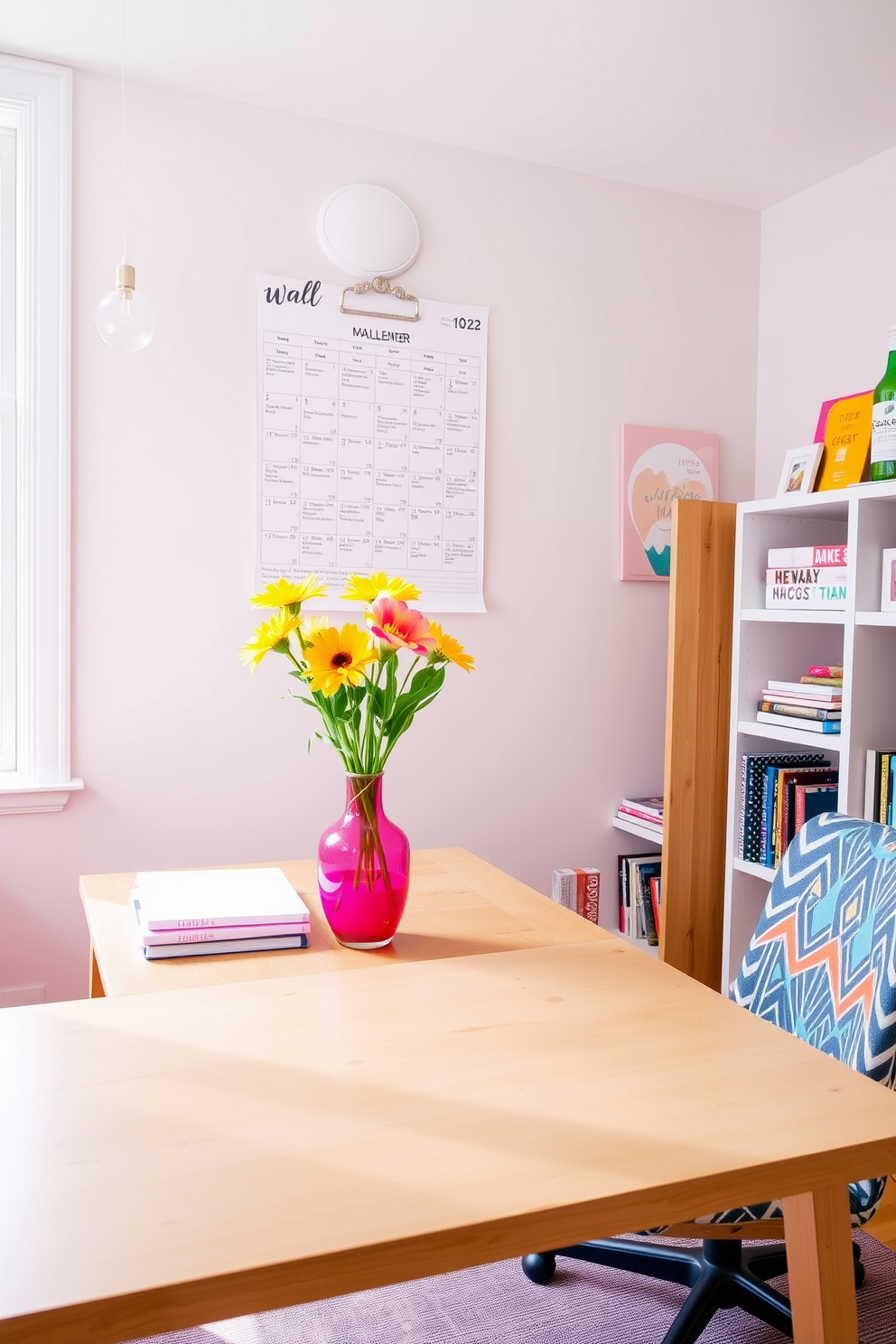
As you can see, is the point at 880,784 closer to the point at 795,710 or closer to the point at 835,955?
the point at 795,710

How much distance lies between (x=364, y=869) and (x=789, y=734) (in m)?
1.42

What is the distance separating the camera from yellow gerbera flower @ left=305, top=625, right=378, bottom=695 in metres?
1.32

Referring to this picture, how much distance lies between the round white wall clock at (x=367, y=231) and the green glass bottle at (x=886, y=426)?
124cm

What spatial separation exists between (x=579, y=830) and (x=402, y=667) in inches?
29.1

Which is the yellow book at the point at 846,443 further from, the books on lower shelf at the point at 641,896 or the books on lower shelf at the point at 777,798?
the books on lower shelf at the point at 641,896

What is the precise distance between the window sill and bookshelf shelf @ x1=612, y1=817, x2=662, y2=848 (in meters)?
1.52

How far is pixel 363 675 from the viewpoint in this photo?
1.34 meters

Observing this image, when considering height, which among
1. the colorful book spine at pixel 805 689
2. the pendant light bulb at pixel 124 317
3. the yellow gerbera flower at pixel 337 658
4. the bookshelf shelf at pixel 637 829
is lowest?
the bookshelf shelf at pixel 637 829

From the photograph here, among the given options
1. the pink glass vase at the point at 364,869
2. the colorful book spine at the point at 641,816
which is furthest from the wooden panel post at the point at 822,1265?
the colorful book spine at the point at 641,816

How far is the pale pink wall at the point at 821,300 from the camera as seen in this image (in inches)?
111

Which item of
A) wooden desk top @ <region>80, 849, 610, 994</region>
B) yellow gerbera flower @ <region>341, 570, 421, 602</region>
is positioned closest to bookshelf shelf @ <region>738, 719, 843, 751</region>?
wooden desk top @ <region>80, 849, 610, 994</region>

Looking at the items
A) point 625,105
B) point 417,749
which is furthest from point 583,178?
point 417,749

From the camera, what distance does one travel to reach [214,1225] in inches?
30.0

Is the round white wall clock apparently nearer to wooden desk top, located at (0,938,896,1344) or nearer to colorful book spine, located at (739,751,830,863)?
colorful book spine, located at (739,751,830,863)
